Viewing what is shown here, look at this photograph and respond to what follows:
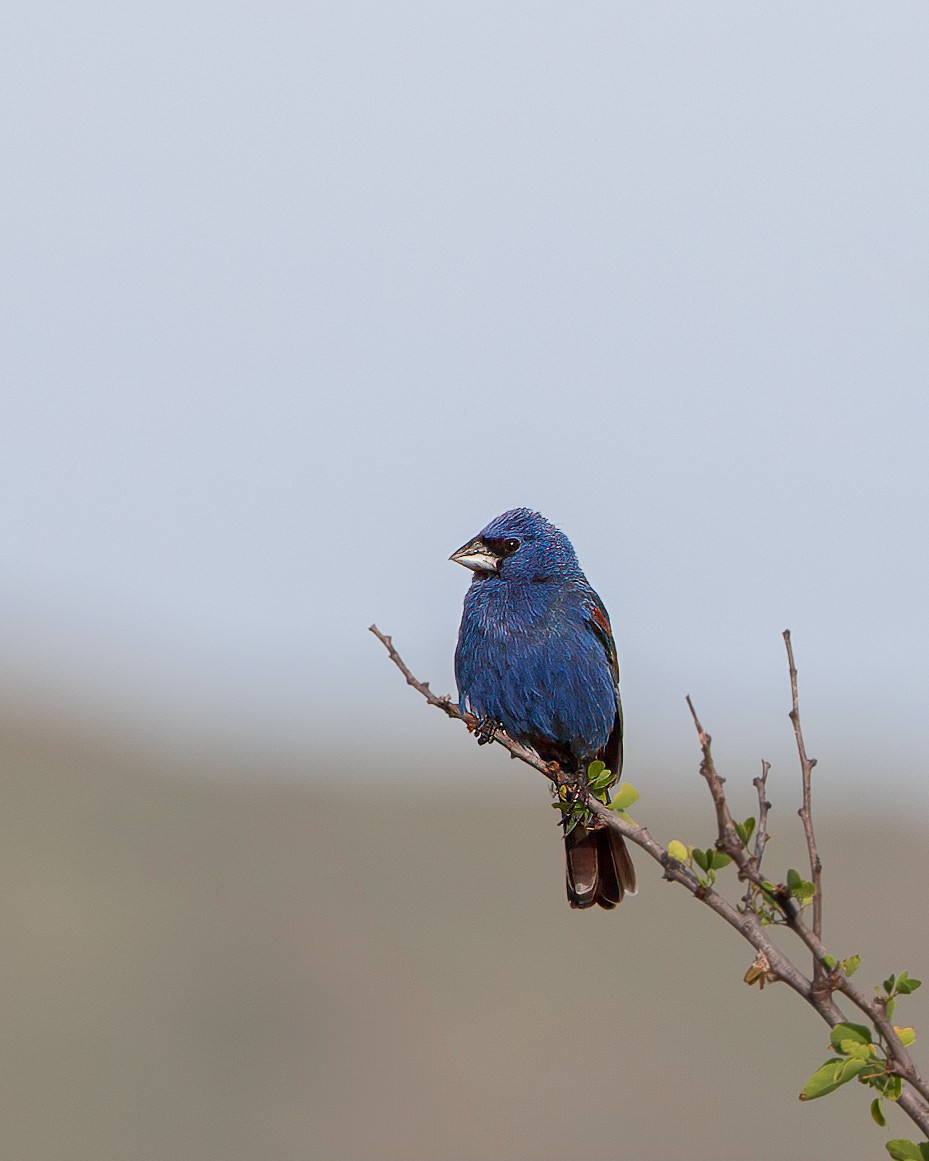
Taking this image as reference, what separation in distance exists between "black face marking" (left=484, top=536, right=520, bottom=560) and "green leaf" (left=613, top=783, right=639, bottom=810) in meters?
2.96

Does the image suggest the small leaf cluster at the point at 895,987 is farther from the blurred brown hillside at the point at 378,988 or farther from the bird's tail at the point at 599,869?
the blurred brown hillside at the point at 378,988

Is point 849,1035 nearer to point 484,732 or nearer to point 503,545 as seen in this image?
point 484,732

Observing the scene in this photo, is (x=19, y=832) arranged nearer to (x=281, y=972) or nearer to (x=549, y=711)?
(x=281, y=972)

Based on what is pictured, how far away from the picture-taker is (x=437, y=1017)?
128 ft

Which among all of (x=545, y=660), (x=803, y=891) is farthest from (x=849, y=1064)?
(x=545, y=660)

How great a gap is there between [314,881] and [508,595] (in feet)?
129

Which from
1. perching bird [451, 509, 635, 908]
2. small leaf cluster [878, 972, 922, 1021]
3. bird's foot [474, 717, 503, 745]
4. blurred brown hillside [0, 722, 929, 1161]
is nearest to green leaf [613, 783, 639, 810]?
small leaf cluster [878, 972, 922, 1021]

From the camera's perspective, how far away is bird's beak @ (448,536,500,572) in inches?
275

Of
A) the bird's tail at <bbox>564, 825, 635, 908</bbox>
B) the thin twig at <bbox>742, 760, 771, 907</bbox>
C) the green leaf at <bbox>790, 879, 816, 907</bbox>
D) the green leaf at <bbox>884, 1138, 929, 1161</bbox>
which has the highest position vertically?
the bird's tail at <bbox>564, 825, 635, 908</bbox>

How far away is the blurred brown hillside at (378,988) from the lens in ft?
115

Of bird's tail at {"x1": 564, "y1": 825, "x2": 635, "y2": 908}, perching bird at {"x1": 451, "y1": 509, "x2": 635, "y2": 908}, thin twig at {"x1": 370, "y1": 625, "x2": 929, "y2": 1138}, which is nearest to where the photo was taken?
thin twig at {"x1": 370, "y1": 625, "x2": 929, "y2": 1138}

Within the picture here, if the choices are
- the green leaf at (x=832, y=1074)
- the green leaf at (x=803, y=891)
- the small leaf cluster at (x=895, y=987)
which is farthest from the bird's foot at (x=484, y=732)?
the green leaf at (x=832, y=1074)

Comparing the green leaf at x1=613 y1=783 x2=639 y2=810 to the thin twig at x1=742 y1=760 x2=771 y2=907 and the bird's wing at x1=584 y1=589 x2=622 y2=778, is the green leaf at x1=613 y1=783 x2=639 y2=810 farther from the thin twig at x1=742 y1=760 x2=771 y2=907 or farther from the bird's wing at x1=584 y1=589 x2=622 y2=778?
the bird's wing at x1=584 y1=589 x2=622 y2=778

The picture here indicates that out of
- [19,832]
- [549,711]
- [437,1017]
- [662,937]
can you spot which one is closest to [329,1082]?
[437,1017]
